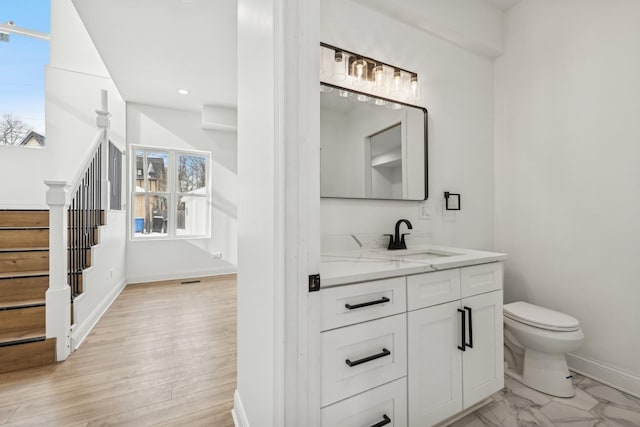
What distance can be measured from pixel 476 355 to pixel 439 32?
2.23 metres

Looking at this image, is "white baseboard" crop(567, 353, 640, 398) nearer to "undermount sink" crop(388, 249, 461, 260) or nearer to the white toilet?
the white toilet

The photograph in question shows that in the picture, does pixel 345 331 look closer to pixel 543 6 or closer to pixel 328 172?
pixel 328 172

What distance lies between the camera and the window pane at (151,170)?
443cm

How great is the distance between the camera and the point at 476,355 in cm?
142

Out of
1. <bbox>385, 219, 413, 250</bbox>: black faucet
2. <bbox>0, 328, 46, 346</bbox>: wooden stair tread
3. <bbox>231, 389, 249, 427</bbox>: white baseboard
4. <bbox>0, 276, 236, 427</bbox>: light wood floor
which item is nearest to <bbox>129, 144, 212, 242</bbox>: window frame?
<bbox>0, 276, 236, 427</bbox>: light wood floor

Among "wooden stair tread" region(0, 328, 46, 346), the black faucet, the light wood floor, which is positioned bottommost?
the light wood floor

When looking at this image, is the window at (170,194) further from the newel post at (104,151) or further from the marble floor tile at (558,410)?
the marble floor tile at (558,410)

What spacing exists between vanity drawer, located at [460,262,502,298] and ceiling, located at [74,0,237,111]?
2.66 m

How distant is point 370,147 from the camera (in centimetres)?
190

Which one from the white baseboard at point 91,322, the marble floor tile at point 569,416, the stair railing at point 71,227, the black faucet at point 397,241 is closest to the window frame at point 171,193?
the white baseboard at point 91,322

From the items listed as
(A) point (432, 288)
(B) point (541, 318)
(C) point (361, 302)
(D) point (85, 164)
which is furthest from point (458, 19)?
(D) point (85, 164)

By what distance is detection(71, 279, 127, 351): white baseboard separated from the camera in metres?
2.21

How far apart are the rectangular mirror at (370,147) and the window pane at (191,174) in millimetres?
3690

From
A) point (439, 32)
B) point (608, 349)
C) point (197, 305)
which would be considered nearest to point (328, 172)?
point (439, 32)
